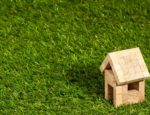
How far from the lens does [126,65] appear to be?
5.44 m

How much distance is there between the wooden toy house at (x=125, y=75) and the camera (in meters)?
5.39

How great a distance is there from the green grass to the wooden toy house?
0.10 meters

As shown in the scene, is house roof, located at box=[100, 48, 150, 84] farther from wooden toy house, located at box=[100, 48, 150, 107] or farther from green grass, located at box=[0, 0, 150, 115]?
green grass, located at box=[0, 0, 150, 115]

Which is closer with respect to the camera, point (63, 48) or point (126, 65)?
point (126, 65)

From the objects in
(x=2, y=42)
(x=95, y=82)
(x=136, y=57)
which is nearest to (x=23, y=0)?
(x=2, y=42)

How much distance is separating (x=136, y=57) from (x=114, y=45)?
1204 mm

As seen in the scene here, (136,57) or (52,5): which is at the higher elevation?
(52,5)

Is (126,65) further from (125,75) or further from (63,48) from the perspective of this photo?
(63,48)

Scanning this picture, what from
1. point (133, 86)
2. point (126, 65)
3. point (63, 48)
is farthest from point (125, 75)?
point (63, 48)

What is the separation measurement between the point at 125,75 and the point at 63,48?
142 cm

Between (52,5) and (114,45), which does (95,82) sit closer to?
(114,45)

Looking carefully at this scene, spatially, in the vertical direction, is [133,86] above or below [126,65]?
below

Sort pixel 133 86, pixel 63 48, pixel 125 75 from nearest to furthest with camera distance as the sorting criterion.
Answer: pixel 125 75 < pixel 133 86 < pixel 63 48

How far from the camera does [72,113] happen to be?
5473 millimetres
